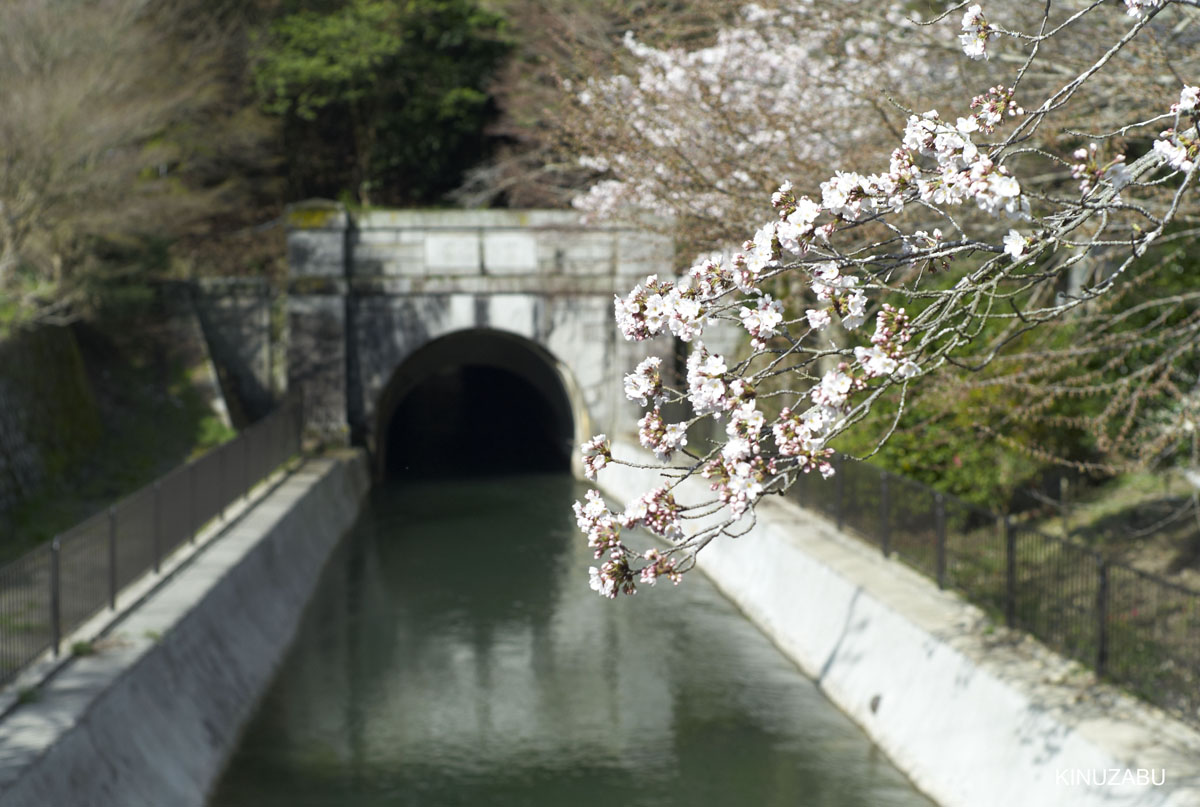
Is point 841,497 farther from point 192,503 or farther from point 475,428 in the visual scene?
point 475,428

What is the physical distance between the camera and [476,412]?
44219mm

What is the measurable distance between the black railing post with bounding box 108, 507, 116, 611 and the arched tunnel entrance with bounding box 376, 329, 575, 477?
1730 cm

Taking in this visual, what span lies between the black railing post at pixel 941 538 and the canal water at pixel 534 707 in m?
1.62

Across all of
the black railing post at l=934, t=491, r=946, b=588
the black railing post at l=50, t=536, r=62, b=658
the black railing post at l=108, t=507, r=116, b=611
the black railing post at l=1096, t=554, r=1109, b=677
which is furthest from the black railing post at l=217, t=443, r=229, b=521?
the black railing post at l=1096, t=554, r=1109, b=677

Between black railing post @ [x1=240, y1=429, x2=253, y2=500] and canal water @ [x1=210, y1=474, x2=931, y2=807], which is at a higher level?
black railing post @ [x1=240, y1=429, x2=253, y2=500]

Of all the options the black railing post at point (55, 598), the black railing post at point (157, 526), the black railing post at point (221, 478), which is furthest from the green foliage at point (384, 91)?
the black railing post at point (55, 598)

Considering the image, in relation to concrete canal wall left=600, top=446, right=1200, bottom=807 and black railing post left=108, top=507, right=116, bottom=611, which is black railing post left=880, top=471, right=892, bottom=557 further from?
black railing post left=108, top=507, right=116, bottom=611

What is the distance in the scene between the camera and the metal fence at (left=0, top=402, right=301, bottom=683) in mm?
9500

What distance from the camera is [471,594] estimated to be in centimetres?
1870

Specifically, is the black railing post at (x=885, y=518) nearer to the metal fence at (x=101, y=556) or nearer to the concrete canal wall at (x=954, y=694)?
the concrete canal wall at (x=954, y=694)

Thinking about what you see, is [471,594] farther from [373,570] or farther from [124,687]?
[124,687]

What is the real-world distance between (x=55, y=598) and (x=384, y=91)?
93.8 feet

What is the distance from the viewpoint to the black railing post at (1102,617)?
32.0ft

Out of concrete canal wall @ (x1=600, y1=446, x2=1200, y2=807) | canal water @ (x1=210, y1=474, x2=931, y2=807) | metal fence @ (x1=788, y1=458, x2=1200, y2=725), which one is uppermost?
metal fence @ (x1=788, y1=458, x2=1200, y2=725)
